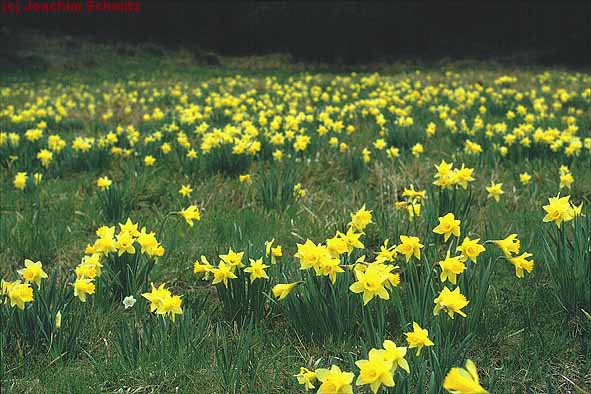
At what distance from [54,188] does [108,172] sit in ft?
1.96

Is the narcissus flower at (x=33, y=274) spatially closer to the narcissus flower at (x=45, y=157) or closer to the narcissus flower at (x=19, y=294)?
the narcissus flower at (x=19, y=294)

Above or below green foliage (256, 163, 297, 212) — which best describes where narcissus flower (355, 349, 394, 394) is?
above

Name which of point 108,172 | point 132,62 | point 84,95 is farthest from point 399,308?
point 132,62

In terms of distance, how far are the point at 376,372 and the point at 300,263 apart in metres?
0.88

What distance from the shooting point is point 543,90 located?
308 inches

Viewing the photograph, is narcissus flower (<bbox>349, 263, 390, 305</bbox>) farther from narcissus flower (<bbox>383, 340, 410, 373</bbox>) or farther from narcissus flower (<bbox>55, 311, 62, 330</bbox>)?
narcissus flower (<bbox>55, 311, 62, 330</bbox>)

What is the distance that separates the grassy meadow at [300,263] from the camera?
68.3 inches

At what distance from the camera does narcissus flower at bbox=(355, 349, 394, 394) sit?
4.18 feet

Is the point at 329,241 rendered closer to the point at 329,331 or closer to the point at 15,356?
the point at 329,331

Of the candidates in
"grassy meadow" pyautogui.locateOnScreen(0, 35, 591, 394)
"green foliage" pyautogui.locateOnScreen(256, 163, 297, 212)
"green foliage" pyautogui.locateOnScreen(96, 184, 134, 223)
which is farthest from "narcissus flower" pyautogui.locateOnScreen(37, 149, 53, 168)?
"green foliage" pyautogui.locateOnScreen(256, 163, 297, 212)

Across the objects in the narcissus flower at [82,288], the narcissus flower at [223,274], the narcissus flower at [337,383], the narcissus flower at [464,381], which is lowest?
the narcissus flower at [82,288]

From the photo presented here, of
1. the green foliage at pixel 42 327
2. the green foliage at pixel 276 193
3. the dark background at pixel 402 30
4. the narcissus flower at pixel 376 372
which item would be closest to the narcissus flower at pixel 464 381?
the narcissus flower at pixel 376 372

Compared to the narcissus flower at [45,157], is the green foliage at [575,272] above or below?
above

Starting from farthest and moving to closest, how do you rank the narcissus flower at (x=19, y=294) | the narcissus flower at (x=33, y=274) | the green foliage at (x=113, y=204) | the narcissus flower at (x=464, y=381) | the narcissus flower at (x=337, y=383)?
the green foliage at (x=113, y=204) → the narcissus flower at (x=33, y=274) → the narcissus flower at (x=19, y=294) → the narcissus flower at (x=337, y=383) → the narcissus flower at (x=464, y=381)
